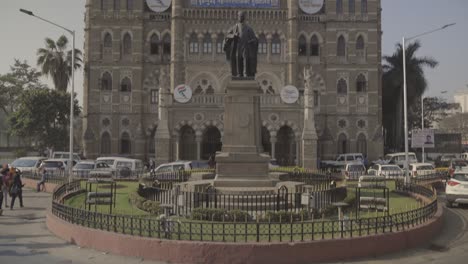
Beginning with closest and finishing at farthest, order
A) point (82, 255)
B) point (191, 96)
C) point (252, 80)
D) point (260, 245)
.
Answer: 1. point (260, 245)
2. point (82, 255)
3. point (252, 80)
4. point (191, 96)

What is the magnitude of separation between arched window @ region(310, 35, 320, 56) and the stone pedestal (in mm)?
29968

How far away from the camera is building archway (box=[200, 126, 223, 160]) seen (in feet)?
133

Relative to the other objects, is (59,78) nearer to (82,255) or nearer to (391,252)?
(82,255)

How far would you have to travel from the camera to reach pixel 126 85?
4278 centimetres

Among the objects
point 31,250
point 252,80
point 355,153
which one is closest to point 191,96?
point 355,153

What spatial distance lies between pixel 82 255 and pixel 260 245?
168 inches

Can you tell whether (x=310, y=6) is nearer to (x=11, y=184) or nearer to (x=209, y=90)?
(x=209, y=90)

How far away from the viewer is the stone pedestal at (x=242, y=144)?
15.4 metres

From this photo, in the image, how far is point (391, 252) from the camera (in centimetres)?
1066

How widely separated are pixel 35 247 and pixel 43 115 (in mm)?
35858

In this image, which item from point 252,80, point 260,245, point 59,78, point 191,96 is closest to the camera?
point 260,245

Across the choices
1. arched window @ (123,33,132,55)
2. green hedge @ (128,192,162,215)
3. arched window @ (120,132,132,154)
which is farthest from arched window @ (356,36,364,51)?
green hedge @ (128,192,162,215)

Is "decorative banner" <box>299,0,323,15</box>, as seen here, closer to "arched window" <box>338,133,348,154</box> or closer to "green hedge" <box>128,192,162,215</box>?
"arched window" <box>338,133,348,154</box>

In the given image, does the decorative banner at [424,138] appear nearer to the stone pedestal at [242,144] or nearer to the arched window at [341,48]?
the arched window at [341,48]
